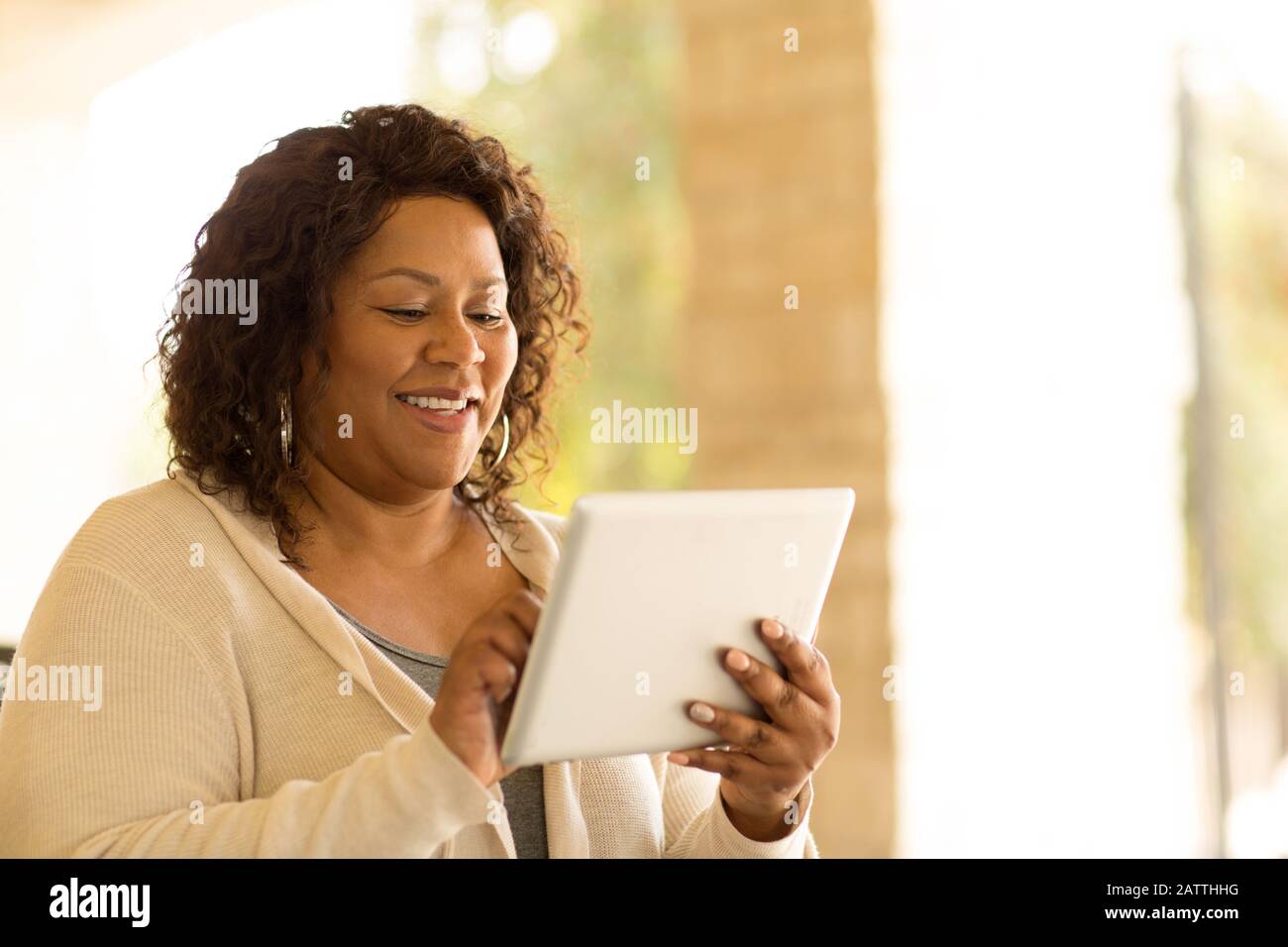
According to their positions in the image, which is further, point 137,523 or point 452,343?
point 452,343

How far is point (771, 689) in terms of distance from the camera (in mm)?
1413

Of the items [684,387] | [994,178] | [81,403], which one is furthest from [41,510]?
[994,178]

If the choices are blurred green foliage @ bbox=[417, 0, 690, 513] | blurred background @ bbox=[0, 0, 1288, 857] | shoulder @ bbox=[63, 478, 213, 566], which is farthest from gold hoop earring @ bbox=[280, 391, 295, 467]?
blurred green foliage @ bbox=[417, 0, 690, 513]

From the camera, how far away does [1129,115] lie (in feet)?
14.3

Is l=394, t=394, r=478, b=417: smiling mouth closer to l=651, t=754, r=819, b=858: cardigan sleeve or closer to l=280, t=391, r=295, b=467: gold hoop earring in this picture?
l=280, t=391, r=295, b=467: gold hoop earring

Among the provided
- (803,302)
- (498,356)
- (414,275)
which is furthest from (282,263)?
(803,302)

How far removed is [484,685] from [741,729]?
274mm

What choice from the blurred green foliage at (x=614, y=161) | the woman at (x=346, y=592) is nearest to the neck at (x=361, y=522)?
the woman at (x=346, y=592)

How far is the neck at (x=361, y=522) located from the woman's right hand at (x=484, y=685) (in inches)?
16.6

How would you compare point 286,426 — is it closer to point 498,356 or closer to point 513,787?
point 498,356

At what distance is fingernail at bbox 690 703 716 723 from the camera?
1.38 metres

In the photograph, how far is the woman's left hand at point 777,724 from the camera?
1408mm

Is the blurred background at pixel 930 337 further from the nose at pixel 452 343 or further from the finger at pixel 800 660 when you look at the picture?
the finger at pixel 800 660
